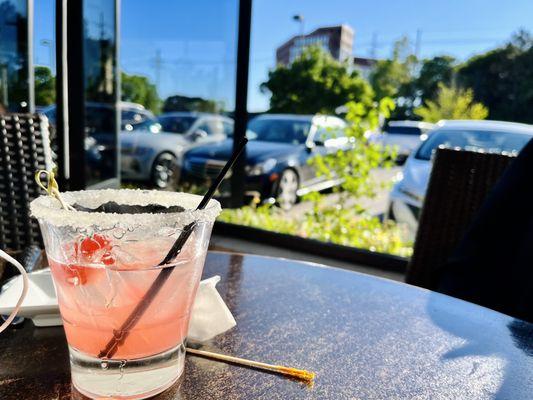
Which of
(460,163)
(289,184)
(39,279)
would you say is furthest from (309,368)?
(289,184)

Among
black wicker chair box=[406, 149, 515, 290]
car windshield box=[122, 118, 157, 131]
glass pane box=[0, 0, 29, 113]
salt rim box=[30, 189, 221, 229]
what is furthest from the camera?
car windshield box=[122, 118, 157, 131]

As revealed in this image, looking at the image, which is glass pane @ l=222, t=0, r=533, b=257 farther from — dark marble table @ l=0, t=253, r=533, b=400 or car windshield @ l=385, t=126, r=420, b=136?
dark marble table @ l=0, t=253, r=533, b=400

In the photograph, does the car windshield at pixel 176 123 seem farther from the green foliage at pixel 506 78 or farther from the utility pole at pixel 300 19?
the green foliage at pixel 506 78

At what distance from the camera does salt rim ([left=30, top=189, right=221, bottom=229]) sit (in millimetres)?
486

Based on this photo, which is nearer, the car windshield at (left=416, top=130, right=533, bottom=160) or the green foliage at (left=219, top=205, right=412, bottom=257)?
the car windshield at (left=416, top=130, right=533, bottom=160)

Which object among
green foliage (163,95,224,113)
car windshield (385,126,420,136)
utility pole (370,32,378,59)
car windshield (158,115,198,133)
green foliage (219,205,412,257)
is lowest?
green foliage (219,205,412,257)

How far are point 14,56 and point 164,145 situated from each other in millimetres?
1439

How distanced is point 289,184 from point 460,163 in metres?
3.20

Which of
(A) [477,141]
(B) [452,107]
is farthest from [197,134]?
(A) [477,141]

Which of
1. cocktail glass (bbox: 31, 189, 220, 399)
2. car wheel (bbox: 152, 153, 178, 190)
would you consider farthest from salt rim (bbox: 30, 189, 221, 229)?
car wheel (bbox: 152, 153, 178, 190)

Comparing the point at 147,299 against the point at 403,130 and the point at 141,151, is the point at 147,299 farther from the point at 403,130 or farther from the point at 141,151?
the point at 141,151

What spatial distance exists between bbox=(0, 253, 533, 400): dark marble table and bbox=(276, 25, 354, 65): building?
3066 mm

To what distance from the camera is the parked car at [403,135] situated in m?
3.48

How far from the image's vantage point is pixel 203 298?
2.39 feet
